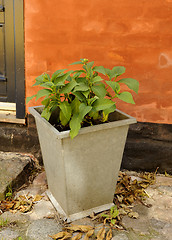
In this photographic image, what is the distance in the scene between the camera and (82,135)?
2.19m

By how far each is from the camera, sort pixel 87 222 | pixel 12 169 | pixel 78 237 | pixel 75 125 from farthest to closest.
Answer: pixel 12 169
pixel 87 222
pixel 78 237
pixel 75 125

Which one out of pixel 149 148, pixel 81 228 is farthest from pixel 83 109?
pixel 149 148

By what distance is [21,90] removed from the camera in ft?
9.98

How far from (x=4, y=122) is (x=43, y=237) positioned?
4.48ft

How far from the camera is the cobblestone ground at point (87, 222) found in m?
2.28

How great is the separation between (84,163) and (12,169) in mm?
923

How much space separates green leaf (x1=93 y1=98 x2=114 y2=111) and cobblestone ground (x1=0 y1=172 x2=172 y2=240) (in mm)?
902

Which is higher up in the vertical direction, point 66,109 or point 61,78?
point 61,78

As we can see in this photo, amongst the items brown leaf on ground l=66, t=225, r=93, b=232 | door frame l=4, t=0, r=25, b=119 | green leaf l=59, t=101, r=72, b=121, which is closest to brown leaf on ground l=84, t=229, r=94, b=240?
brown leaf on ground l=66, t=225, r=93, b=232

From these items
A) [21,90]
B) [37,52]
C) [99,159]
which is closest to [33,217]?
[99,159]

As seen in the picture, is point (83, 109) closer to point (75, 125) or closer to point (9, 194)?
point (75, 125)

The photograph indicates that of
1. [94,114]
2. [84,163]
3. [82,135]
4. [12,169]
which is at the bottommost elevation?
[12,169]

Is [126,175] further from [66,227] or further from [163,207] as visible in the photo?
[66,227]

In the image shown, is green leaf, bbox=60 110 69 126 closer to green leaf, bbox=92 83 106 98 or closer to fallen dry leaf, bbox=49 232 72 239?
green leaf, bbox=92 83 106 98
